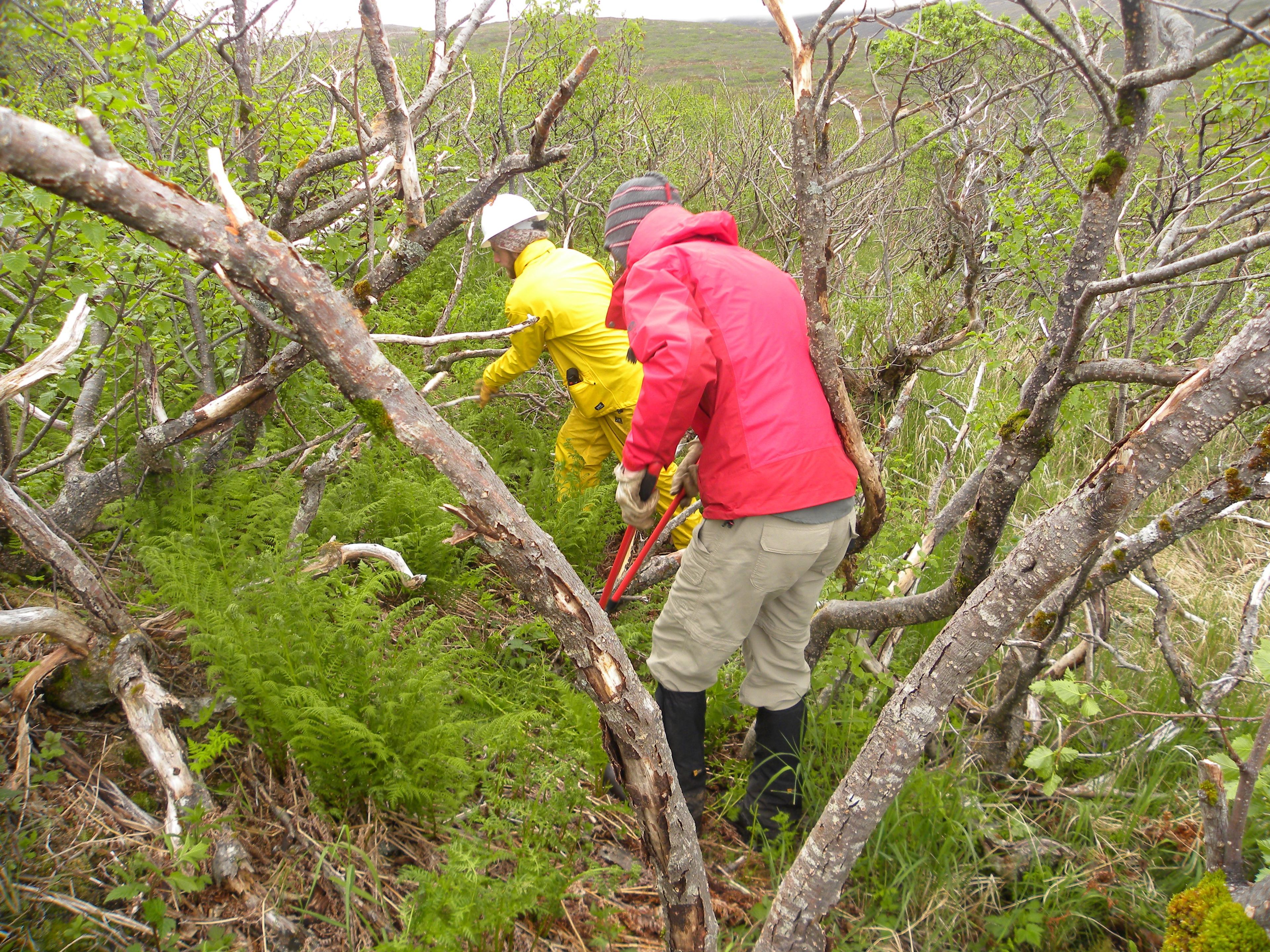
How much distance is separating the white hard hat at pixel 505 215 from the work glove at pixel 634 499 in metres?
2.46

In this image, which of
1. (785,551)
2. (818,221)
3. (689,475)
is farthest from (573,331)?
(785,551)

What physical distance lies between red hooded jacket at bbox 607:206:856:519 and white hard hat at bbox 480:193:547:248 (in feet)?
7.30

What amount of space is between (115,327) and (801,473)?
270cm

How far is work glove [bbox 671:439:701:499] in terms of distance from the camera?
9.40 feet

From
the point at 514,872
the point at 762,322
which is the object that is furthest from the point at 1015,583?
the point at 514,872

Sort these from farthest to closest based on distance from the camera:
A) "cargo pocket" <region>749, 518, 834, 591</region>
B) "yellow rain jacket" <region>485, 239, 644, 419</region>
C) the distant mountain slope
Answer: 1. the distant mountain slope
2. "yellow rain jacket" <region>485, 239, 644, 419</region>
3. "cargo pocket" <region>749, 518, 834, 591</region>

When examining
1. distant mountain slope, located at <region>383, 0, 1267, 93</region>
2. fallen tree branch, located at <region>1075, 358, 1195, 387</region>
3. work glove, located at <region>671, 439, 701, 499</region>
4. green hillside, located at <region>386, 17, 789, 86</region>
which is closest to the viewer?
fallen tree branch, located at <region>1075, 358, 1195, 387</region>

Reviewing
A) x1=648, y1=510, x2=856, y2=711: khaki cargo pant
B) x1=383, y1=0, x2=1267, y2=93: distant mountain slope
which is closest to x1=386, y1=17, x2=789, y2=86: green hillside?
x1=383, y1=0, x2=1267, y2=93: distant mountain slope

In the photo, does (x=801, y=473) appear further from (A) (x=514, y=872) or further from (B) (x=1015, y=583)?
(A) (x=514, y=872)

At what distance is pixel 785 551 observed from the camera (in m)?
2.54

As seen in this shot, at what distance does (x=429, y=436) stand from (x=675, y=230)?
4.76 feet

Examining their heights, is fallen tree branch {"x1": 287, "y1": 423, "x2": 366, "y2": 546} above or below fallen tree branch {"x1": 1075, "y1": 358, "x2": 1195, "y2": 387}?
below

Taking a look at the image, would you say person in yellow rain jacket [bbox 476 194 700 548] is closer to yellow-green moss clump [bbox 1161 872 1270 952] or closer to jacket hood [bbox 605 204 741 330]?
jacket hood [bbox 605 204 741 330]

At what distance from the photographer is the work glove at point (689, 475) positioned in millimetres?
2865
